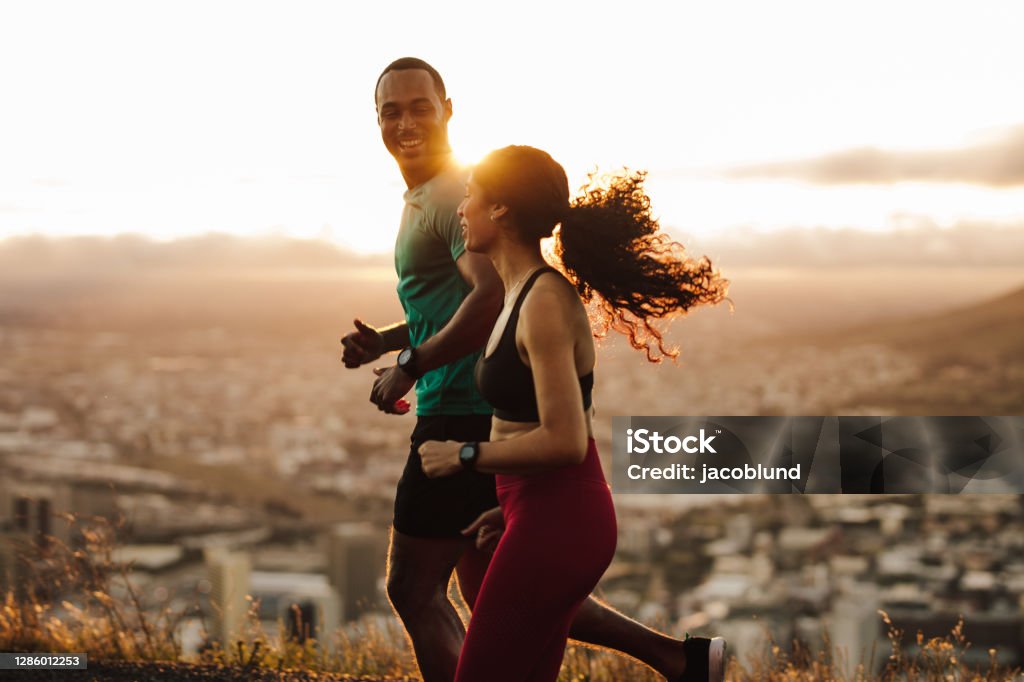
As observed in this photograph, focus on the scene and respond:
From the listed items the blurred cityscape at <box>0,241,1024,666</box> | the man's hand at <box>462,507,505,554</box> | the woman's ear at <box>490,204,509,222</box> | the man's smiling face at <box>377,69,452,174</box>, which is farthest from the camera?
the blurred cityscape at <box>0,241,1024,666</box>

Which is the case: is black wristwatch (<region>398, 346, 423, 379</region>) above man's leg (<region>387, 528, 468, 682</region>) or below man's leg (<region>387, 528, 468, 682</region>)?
above

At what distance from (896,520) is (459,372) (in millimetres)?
31882

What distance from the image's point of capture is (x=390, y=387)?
3.32 meters

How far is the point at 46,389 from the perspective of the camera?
46.3 meters

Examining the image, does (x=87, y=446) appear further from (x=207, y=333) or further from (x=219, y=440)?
(x=207, y=333)

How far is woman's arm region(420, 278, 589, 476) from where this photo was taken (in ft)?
8.45

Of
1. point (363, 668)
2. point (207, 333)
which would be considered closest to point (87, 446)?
point (207, 333)

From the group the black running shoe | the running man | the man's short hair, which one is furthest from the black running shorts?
the man's short hair

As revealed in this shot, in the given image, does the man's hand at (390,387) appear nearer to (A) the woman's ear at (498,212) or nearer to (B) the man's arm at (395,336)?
(B) the man's arm at (395,336)

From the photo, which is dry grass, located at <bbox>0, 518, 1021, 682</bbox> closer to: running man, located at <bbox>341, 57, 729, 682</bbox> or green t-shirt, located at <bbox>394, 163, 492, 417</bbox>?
running man, located at <bbox>341, 57, 729, 682</bbox>

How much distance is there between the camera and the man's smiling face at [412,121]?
3635mm

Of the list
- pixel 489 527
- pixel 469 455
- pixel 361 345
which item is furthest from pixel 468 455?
pixel 361 345

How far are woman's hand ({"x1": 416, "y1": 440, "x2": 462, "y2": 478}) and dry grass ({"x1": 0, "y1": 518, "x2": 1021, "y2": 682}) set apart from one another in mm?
2218

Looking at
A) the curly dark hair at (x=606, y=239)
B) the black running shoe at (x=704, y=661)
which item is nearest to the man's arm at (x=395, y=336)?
the curly dark hair at (x=606, y=239)
